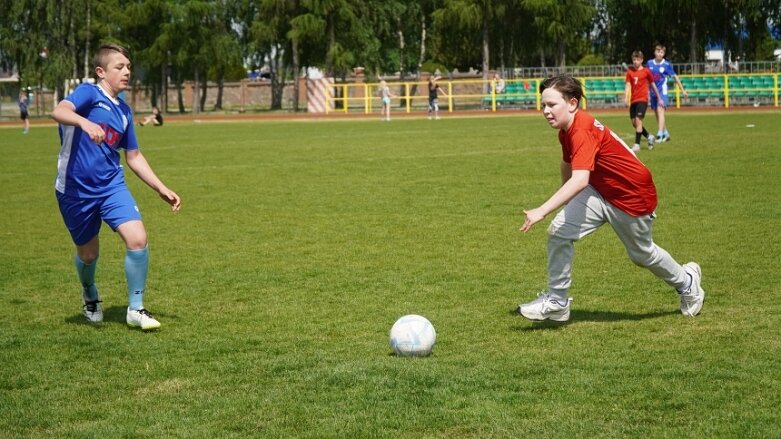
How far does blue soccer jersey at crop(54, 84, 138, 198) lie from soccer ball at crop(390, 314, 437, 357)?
8.27 ft

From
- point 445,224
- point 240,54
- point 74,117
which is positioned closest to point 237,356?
point 74,117

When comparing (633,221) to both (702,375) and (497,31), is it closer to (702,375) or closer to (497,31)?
(702,375)

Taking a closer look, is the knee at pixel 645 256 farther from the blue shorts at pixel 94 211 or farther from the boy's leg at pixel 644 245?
the blue shorts at pixel 94 211

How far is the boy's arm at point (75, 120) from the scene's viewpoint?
A: 6686mm

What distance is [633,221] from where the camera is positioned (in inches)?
269

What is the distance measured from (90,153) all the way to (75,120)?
0.48m

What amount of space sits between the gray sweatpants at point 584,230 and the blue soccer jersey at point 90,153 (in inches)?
123

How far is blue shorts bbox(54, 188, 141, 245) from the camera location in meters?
7.29

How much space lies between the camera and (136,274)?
7.31m

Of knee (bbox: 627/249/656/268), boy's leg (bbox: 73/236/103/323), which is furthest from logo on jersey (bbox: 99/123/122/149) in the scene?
knee (bbox: 627/249/656/268)

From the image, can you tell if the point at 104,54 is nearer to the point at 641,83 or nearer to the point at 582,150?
the point at 582,150

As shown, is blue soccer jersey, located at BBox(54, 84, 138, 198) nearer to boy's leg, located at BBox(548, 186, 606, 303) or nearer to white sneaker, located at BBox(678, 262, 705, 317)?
boy's leg, located at BBox(548, 186, 606, 303)

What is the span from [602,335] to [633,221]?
0.80 meters

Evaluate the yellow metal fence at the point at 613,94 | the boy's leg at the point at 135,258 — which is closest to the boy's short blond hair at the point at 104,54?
the boy's leg at the point at 135,258
